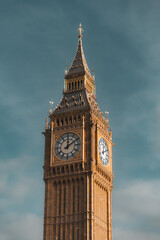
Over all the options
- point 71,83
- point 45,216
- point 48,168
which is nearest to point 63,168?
point 48,168

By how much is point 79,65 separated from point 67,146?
1989 cm

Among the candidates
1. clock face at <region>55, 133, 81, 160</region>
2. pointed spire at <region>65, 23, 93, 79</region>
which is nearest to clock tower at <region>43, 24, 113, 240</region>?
clock face at <region>55, 133, 81, 160</region>

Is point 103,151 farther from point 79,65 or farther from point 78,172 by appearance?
point 79,65

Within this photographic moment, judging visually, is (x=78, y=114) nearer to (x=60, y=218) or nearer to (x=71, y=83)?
(x=71, y=83)

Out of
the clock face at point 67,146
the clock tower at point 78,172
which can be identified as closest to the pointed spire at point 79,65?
the clock tower at point 78,172

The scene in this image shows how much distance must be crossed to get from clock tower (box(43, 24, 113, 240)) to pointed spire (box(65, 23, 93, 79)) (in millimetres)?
5336

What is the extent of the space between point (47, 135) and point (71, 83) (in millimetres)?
12799

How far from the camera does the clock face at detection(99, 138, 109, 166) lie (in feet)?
317

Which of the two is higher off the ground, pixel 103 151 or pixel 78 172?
pixel 103 151

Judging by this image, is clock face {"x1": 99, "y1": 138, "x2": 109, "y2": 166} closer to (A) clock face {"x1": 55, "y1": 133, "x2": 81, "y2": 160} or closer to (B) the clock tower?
(B) the clock tower

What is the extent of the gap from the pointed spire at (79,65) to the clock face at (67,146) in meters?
15.0

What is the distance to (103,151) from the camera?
97750 millimetres

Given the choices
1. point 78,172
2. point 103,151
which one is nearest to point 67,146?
point 78,172

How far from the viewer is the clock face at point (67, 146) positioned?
9512 centimetres
